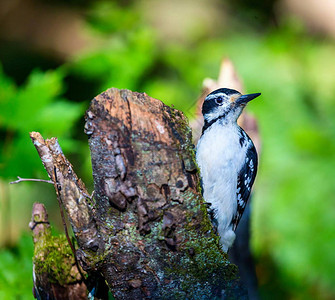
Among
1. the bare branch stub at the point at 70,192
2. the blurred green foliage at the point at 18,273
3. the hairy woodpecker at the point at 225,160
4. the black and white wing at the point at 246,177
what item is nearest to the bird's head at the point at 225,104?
the hairy woodpecker at the point at 225,160

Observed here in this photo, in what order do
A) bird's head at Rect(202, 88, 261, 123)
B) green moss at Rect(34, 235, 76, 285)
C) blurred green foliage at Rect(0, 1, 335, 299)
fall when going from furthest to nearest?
blurred green foliage at Rect(0, 1, 335, 299) < bird's head at Rect(202, 88, 261, 123) < green moss at Rect(34, 235, 76, 285)

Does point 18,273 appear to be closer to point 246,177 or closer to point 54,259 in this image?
point 54,259

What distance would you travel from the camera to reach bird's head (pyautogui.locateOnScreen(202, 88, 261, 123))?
8.26 feet

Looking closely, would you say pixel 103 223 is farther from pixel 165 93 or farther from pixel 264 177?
pixel 264 177

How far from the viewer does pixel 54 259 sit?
86.1 inches

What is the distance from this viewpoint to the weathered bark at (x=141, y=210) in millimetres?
1825

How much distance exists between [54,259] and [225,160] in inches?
46.3

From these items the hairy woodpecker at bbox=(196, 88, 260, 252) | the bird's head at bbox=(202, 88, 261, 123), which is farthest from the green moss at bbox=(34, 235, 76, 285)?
the bird's head at bbox=(202, 88, 261, 123)

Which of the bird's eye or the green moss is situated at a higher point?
the bird's eye

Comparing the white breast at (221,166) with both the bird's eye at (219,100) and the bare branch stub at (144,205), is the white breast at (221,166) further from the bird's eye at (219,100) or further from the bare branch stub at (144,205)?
the bare branch stub at (144,205)

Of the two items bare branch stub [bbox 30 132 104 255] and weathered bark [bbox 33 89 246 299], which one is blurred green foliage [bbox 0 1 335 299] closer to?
bare branch stub [bbox 30 132 104 255]

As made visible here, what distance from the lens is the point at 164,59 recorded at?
494 centimetres

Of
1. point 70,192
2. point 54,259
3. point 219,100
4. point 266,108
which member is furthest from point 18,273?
point 266,108

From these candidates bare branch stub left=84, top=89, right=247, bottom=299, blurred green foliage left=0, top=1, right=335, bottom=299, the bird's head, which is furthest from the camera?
blurred green foliage left=0, top=1, right=335, bottom=299
